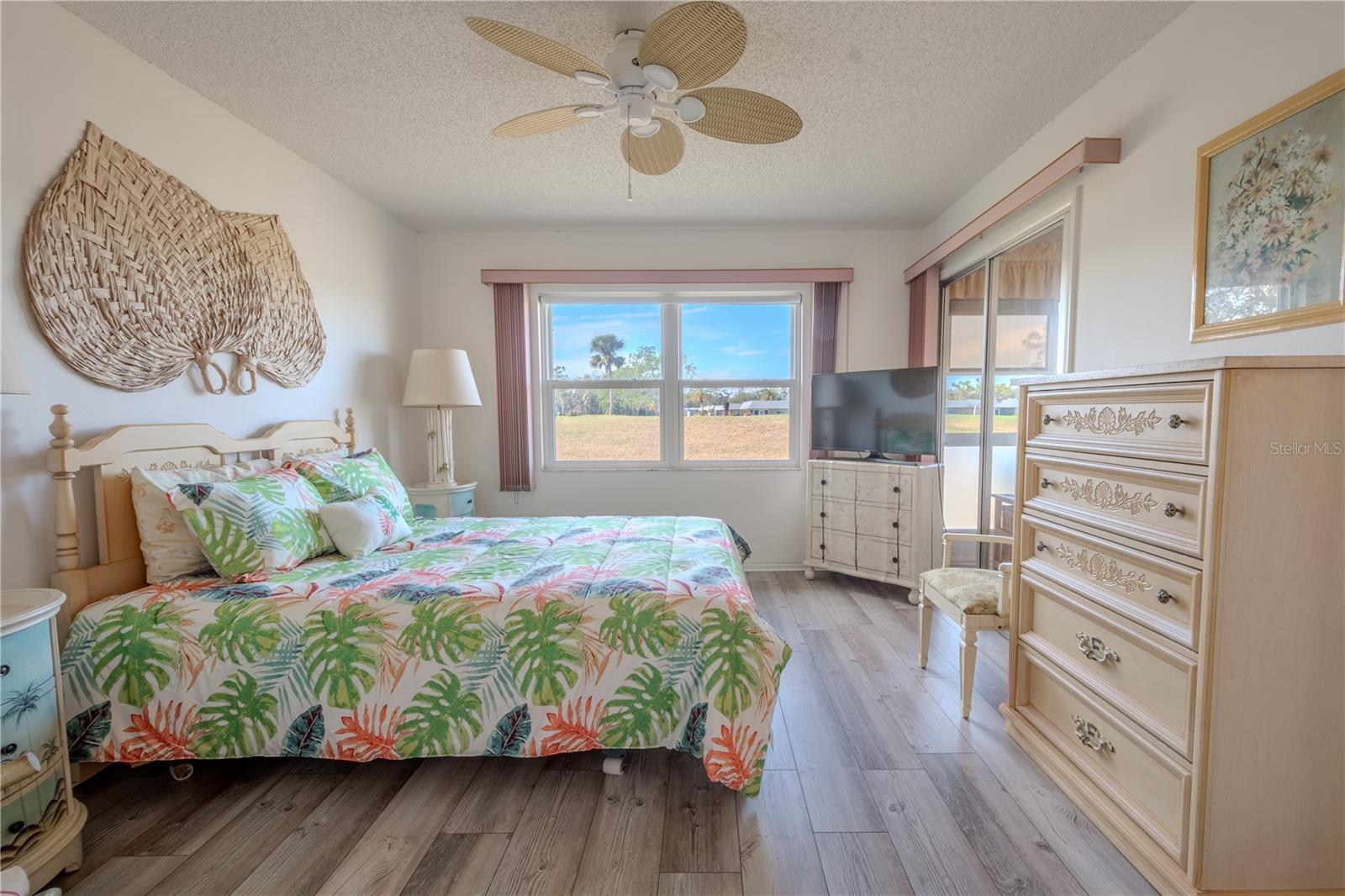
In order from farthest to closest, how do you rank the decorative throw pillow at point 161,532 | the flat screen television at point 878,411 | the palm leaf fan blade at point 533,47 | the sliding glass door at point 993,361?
the flat screen television at point 878,411 → the sliding glass door at point 993,361 → the decorative throw pillow at point 161,532 → the palm leaf fan blade at point 533,47

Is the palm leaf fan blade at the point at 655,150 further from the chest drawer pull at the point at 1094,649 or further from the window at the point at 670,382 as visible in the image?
the chest drawer pull at the point at 1094,649

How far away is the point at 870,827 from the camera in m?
1.51

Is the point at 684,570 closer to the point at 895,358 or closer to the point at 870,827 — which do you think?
the point at 870,827

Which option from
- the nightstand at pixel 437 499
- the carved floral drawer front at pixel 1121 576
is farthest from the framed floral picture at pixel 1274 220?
the nightstand at pixel 437 499

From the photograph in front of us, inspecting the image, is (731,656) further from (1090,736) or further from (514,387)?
(514,387)

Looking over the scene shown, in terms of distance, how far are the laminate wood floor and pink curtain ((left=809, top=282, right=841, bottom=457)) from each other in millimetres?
2364

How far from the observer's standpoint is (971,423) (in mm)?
3309

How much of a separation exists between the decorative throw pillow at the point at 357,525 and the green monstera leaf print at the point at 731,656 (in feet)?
4.71

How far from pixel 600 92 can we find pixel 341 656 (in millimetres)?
2275

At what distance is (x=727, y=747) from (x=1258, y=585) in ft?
4.45

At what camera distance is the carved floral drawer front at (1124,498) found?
4.11 ft

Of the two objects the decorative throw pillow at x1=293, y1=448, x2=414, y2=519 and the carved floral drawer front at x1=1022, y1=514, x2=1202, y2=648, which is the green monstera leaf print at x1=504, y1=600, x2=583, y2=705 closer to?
the decorative throw pillow at x1=293, y1=448, x2=414, y2=519

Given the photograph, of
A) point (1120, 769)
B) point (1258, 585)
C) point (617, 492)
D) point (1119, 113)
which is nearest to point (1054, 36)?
point (1119, 113)

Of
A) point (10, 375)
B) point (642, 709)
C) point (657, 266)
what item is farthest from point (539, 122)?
point (642, 709)
